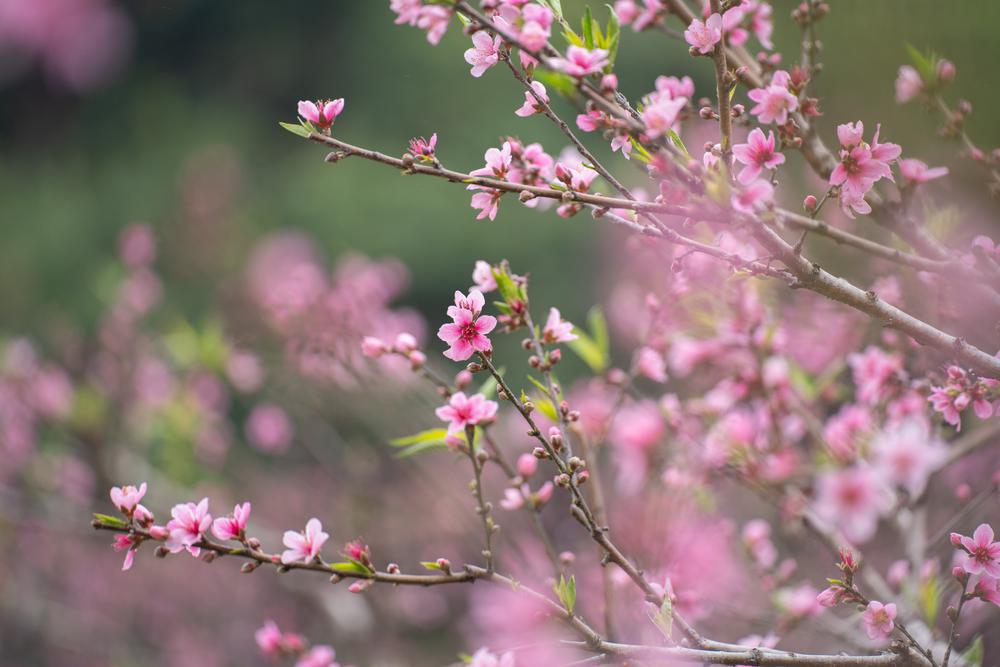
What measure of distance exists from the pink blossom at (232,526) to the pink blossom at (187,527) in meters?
0.01

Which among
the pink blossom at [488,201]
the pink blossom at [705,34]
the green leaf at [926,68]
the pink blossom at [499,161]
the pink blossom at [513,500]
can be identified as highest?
the green leaf at [926,68]

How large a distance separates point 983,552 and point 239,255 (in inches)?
164

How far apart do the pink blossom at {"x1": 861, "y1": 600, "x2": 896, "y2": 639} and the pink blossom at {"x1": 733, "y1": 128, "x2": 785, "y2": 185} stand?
480mm

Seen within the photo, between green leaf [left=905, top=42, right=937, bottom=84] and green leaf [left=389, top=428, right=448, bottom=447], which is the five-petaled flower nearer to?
green leaf [left=389, top=428, right=448, bottom=447]

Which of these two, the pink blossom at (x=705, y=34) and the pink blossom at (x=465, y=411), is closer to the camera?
the pink blossom at (x=705, y=34)

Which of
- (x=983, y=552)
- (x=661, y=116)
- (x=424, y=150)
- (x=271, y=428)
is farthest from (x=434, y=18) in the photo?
(x=271, y=428)

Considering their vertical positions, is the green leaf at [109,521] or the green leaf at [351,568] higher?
the green leaf at [351,568]

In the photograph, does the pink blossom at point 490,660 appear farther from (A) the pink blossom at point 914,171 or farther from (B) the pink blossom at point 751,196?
(A) the pink blossom at point 914,171

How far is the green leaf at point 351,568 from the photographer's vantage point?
87 cm

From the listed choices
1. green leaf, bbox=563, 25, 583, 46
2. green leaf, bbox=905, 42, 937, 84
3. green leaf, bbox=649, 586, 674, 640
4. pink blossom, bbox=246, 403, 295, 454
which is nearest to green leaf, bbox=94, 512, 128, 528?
green leaf, bbox=649, 586, 674, 640

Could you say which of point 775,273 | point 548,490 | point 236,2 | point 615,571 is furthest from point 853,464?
point 236,2

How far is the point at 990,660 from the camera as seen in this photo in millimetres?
1336

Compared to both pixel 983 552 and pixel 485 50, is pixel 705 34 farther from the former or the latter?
pixel 983 552

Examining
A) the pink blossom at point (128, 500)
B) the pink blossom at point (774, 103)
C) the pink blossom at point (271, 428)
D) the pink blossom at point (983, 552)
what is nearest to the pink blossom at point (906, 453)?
the pink blossom at point (983, 552)
